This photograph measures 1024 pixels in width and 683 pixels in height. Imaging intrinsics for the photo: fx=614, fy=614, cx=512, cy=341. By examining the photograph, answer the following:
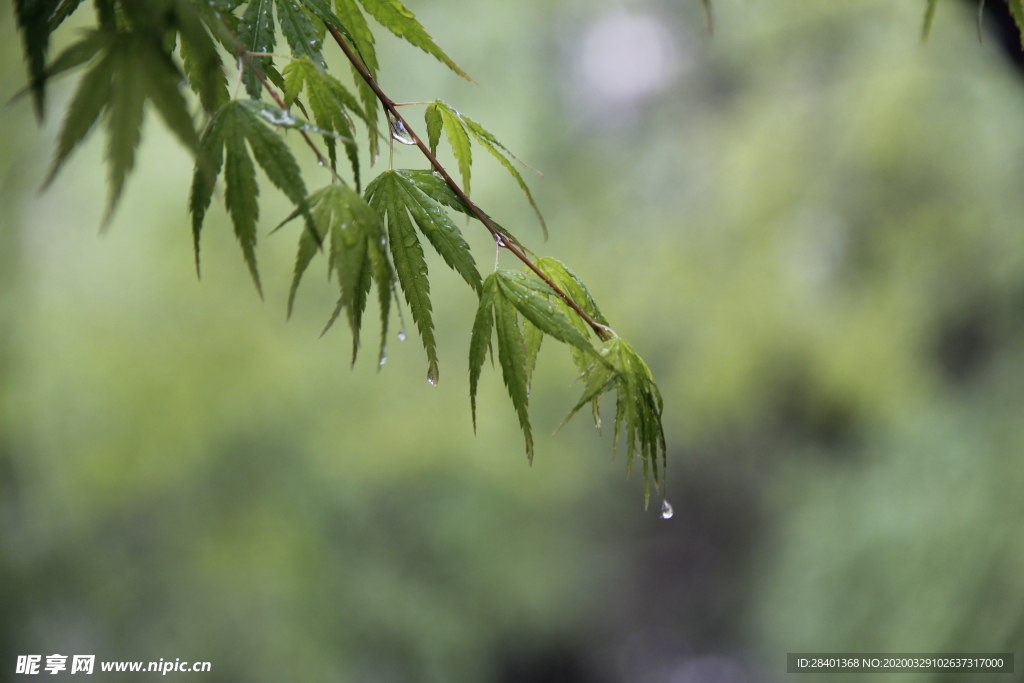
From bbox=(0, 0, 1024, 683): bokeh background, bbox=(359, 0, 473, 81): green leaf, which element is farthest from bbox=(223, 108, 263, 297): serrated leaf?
bbox=(0, 0, 1024, 683): bokeh background

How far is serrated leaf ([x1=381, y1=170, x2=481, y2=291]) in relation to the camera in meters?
0.56

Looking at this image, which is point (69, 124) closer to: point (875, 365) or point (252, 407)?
point (252, 407)

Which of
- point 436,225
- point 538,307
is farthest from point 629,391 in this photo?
point 436,225

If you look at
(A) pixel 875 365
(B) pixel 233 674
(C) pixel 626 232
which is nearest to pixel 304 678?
(B) pixel 233 674

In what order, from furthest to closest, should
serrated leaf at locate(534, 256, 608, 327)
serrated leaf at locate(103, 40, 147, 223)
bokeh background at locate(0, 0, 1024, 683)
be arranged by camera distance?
1. bokeh background at locate(0, 0, 1024, 683)
2. serrated leaf at locate(534, 256, 608, 327)
3. serrated leaf at locate(103, 40, 147, 223)

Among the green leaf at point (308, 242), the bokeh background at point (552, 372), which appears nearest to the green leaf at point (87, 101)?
the green leaf at point (308, 242)

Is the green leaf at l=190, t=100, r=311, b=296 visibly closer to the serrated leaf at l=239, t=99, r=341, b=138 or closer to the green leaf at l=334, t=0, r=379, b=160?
the serrated leaf at l=239, t=99, r=341, b=138

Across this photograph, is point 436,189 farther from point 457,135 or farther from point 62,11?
point 62,11

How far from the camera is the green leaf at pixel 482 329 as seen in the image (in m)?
0.56

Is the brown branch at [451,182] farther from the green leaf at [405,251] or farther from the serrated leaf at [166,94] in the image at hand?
the serrated leaf at [166,94]

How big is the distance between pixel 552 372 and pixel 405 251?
2561mm

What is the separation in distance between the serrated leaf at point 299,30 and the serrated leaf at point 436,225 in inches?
4.7

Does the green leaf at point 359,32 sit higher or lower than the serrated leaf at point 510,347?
higher

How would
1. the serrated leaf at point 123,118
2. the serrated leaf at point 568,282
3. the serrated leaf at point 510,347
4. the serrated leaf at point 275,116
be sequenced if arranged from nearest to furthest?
the serrated leaf at point 123,118 → the serrated leaf at point 275,116 → the serrated leaf at point 510,347 → the serrated leaf at point 568,282
